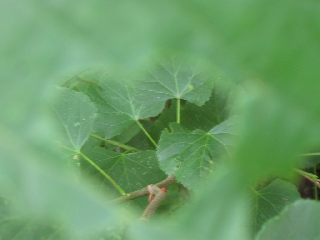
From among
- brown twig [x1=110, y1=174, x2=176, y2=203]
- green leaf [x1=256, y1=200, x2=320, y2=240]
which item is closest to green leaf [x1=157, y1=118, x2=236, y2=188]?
brown twig [x1=110, y1=174, x2=176, y2=203]

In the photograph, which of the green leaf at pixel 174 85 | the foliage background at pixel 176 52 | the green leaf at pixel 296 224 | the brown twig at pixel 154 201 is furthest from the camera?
the green leaf at pixel 174 85

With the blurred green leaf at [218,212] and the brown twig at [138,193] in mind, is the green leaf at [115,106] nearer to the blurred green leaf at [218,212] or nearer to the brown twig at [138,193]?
the brown twig at [138,193]

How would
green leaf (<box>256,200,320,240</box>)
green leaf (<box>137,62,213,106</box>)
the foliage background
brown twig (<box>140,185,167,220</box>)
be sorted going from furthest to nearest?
green leaf (<box>137,62,213,106</box>)
brown twig (<box>140,185,167,220</box>)
green leaf (<box>256,200,320,240</box>)
the foliage background

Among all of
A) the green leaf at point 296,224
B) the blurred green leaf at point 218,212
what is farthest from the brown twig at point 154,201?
the blurred green leaf at point 218,212

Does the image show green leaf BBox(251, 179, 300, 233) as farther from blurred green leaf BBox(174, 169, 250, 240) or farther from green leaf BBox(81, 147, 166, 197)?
blurred green leaf BBox(174, 169, 250, 240)

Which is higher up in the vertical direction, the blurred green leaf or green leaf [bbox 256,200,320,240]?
the blurred green leaf

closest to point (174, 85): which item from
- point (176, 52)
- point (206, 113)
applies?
point (206, 113)
